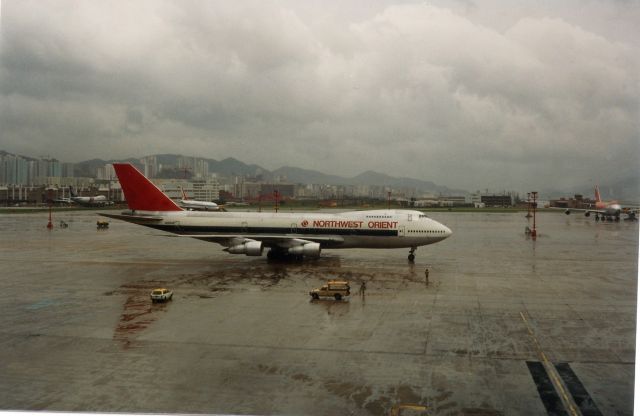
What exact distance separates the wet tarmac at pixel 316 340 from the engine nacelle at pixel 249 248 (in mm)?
948

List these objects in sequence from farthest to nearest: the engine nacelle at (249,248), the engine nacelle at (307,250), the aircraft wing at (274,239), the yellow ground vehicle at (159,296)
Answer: the aircraft wing at (274,239), the engine nacelle at (307,250), the engine nacelle at (249,248), the yellow ground vehicle at (159,296)

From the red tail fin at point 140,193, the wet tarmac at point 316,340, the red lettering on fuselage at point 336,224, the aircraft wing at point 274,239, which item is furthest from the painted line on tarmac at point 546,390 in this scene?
the red tail fin at point 140,193

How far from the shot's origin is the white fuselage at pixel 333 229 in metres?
30.8

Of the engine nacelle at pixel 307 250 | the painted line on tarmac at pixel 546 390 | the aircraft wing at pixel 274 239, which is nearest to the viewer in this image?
the painted line on tarmac at pixel 546 390

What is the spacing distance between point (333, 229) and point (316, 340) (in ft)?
53.3

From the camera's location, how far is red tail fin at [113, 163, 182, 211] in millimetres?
32500

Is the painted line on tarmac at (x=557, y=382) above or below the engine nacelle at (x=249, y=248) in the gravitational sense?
below

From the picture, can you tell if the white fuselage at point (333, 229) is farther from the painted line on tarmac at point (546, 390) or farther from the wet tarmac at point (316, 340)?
the painted line on tarmac at point (546, 390)

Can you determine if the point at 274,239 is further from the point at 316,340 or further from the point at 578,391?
the point at 578,391

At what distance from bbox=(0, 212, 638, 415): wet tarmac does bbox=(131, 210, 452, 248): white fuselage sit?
2.08m

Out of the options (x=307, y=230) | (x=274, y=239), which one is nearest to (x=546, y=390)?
(x=307, y=230)

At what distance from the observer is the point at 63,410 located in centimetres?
1083

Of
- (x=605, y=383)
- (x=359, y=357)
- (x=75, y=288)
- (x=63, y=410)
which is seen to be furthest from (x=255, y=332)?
(x=75, y=288)

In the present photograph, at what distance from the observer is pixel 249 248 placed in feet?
97.8
